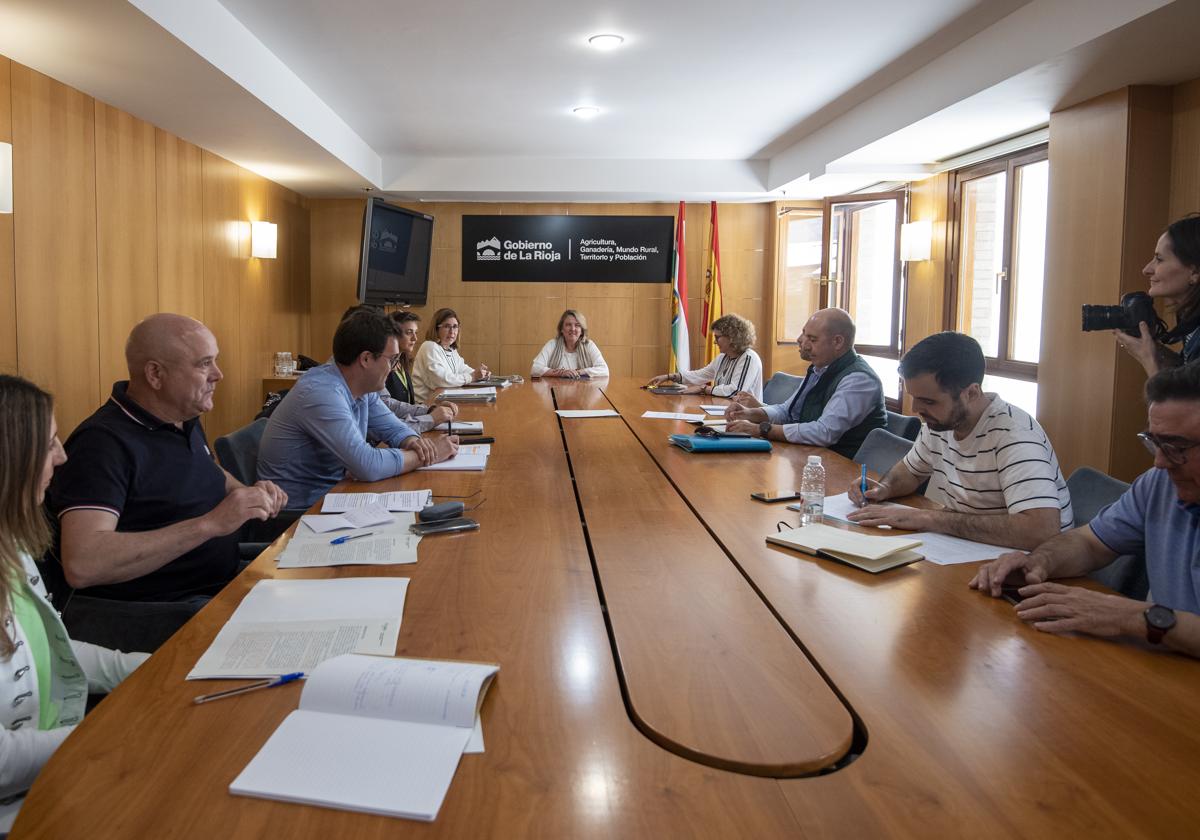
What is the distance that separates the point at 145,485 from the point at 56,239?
9.50 feet

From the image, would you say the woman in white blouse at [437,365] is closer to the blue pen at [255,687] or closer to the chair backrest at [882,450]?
the chair backrest at [882,450]

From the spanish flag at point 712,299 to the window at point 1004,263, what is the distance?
→ 2.69 m

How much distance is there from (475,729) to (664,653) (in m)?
0.40

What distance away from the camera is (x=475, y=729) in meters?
1.20

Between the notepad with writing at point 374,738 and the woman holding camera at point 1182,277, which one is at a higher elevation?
the woman holding camera at point 1182,277

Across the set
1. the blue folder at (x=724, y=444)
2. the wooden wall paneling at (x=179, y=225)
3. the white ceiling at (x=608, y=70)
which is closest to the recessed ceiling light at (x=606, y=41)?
the white ceiling at (x=608, y=70)

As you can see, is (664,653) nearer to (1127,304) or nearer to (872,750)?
(872,750)

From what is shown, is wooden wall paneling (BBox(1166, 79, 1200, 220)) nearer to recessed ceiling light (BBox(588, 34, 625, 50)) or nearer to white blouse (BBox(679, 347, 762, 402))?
white blouse (BBox(679, 347, 762, 402))

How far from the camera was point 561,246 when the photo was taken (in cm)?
890

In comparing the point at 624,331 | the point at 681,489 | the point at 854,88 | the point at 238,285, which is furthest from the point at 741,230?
the point at 681,489

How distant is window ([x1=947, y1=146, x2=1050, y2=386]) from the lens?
18.9 feet

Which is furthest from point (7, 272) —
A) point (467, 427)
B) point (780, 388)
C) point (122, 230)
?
point (780, 388)

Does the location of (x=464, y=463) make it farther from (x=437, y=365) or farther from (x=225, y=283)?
(x=225, y=283)

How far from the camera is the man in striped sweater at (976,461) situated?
2.09 m
